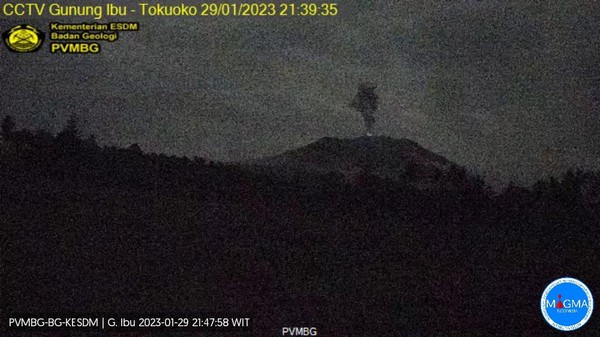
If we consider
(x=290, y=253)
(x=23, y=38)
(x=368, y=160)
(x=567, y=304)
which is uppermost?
(x=23, y=38)

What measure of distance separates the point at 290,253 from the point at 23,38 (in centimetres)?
206

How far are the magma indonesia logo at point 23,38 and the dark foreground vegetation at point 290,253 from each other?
519mm

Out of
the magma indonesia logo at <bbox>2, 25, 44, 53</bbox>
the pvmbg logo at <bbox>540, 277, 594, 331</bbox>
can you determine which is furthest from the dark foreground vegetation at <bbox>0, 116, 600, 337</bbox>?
the magma indonesia logo at <bbox>2, 25, 44, 53</bbox>

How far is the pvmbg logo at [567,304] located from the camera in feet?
12.1

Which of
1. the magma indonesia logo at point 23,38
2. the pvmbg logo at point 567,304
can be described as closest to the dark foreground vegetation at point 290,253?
the pvmbg logo at point 567,304

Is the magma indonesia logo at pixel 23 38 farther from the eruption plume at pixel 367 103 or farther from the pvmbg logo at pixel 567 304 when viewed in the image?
the pvmbg logo at pixel 567 304

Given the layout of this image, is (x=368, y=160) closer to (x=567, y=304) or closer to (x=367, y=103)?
(x=367, y=103)

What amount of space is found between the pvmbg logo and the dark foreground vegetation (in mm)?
49

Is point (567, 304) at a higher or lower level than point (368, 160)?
lower

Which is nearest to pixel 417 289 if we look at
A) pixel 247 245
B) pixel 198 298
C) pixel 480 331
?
pixel 480 331

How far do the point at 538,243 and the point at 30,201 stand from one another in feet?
10.1

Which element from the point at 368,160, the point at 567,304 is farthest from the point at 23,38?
the point at 567,304

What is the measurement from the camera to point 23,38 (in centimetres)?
370

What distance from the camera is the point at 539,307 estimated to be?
3.69 meters
